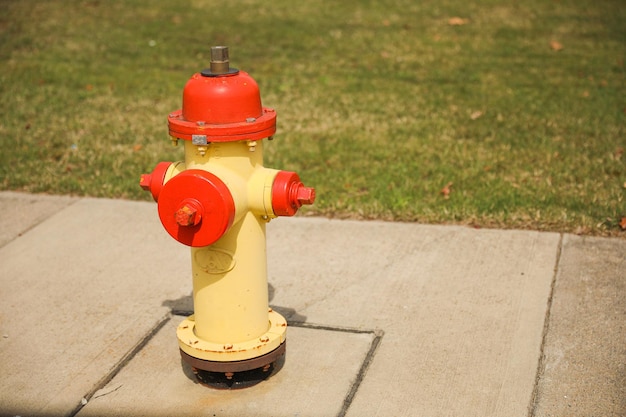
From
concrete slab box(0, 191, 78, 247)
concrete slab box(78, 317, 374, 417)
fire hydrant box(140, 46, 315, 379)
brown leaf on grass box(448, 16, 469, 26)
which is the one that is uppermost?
fire hydrant box(140, 46, 315, 379)

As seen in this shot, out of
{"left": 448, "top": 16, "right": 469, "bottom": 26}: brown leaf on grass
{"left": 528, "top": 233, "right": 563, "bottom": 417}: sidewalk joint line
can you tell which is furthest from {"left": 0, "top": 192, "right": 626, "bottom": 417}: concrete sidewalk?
{"left": 448, "top": 16, "right": 469, "bottom": 26}: brown leaf on grass

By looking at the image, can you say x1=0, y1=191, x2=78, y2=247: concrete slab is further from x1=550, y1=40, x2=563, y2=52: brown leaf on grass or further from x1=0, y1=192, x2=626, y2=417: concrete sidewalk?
x1=550, y1=40, x2=563, y2=52: brown leaf on grass

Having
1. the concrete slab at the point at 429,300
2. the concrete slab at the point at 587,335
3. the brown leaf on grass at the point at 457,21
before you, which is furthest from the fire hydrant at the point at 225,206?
the brown leaf on grass at the point at 457,21

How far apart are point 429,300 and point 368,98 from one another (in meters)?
3.74

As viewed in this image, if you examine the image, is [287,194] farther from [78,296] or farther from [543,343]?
[78,296]

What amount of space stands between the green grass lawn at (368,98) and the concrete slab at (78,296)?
2.22ft

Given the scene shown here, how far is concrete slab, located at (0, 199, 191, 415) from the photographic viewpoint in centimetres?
351

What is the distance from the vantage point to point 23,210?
5371mm

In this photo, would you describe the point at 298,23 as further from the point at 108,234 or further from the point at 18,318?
the point at 18,318

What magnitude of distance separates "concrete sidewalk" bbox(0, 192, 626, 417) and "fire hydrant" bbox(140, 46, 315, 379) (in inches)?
9.1

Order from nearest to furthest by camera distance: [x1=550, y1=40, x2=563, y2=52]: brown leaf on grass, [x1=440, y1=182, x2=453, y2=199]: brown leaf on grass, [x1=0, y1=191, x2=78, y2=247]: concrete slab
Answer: [x1=0, y1=191, x2=78, y2=247]: concrete slab < [x1=440, y1=182, x2=453, y2=199]: brown leaf on grass < [x1=550, y1=40, x2=563, y2=52]: brown leaf on grass

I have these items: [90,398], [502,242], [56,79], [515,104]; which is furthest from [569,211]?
[56,79]

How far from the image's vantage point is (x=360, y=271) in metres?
4.48

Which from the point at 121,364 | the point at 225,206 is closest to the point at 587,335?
the point at 225,206
